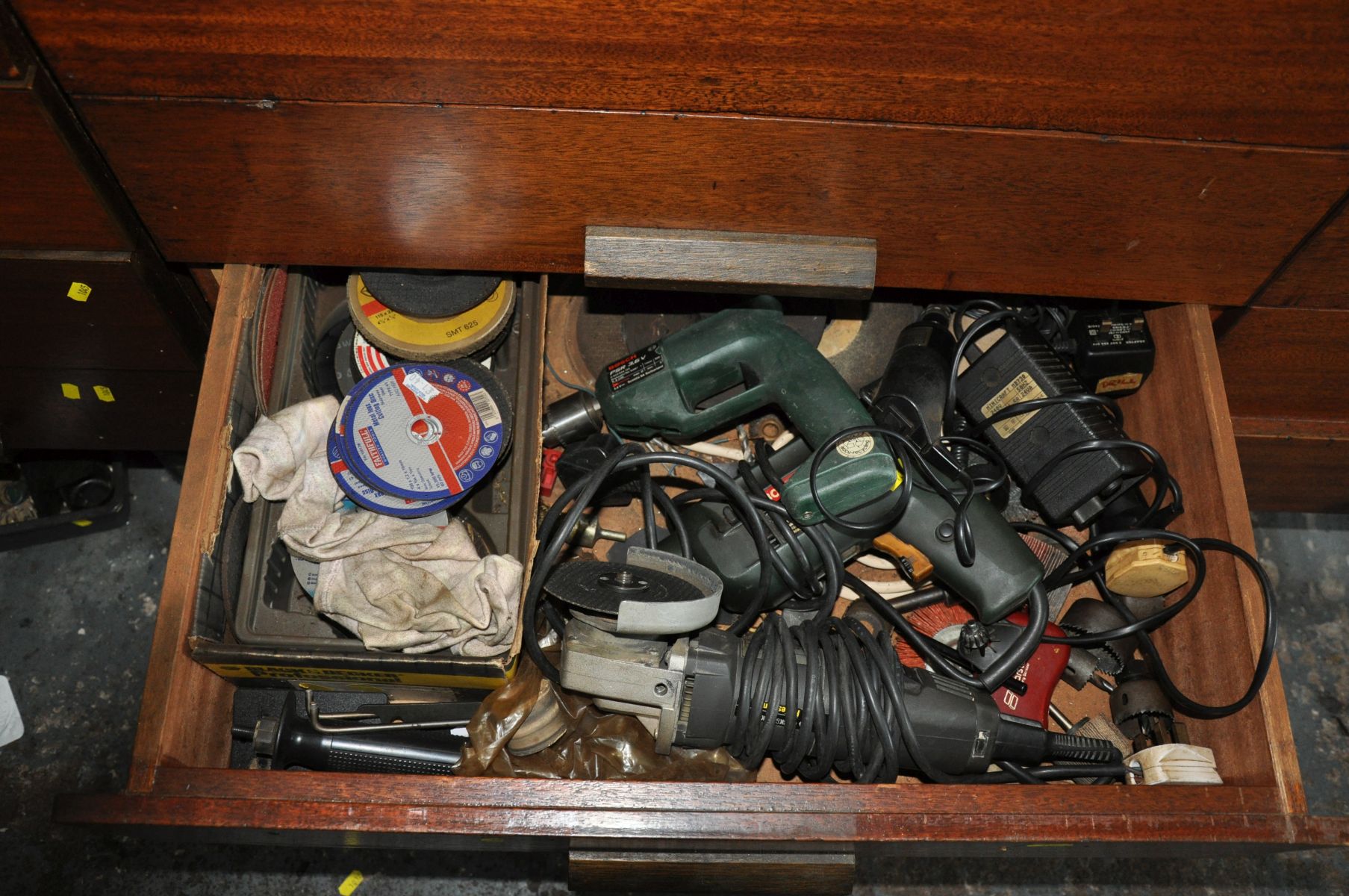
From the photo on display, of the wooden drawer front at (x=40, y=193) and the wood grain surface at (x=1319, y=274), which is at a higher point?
the wooden drawer front at (x=40, y=193)

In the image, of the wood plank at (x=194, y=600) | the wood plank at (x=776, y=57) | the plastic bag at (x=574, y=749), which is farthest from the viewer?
the plastic bag at (x=574, y=749)

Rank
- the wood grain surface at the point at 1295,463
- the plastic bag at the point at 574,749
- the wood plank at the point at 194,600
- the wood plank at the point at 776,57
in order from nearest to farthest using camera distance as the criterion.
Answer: the wood plank at the point at 776,57 → the wood plank at the point at 194,600 → the plastic bag at the point at 574,749 → the wood grain surface at the point at 1295,463

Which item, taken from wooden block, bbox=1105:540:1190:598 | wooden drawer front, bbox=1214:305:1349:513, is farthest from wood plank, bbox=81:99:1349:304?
wooden block, bbox=1105:540:1190:598

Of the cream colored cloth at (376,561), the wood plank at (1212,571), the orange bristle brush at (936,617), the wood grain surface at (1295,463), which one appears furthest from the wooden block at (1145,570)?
the cream colored cloth at (376,561)

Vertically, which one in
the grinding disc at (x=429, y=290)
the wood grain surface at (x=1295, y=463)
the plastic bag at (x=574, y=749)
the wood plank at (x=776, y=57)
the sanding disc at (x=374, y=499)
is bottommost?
the plastic bag at (x=574, y=749)

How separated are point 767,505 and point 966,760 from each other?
258 millimetres

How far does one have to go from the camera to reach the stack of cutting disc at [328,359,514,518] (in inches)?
33.2

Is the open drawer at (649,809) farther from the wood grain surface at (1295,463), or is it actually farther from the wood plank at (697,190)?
the wood grain surface at (1295,463)

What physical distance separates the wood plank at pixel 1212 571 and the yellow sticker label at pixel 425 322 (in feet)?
2.05

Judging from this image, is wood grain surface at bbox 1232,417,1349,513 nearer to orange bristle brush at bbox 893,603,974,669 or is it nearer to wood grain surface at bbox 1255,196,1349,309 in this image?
wood grain surface at bbox 1255,196,1349,309

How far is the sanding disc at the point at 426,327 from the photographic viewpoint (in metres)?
0.91

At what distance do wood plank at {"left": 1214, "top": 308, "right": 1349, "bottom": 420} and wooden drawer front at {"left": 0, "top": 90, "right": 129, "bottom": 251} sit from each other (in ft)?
3.23

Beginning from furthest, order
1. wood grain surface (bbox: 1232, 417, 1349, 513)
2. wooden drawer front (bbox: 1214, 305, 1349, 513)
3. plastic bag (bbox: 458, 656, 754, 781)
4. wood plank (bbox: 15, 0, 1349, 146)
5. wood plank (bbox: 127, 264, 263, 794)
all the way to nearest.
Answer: wood grain surface (bbox: 1232, 417, 1349, 513) < wooden drawer front (bbox: 1214, 305, 1349, 513) < plastic bag (bbox: 458, 656, 754, 781) < wood plank (bbox: 127, 264, 263, 794) < wood plank (bbox: 15, 0, 1349, 146)

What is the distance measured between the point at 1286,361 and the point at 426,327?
854 millimetres
